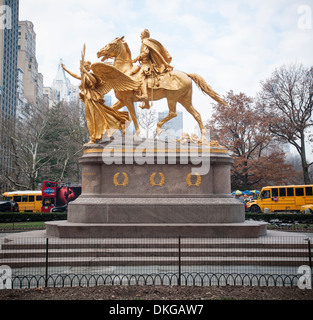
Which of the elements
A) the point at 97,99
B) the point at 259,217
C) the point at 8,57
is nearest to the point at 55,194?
the point at 259,217

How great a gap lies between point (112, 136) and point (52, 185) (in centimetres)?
2269

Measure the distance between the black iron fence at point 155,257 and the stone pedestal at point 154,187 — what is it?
1.20 meters

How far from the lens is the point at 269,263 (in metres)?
8.38

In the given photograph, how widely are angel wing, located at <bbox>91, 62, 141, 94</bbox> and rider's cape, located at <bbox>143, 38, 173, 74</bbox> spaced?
1.12 m

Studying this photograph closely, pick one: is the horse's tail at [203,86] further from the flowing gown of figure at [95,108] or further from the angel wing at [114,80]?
the flowing gown of figure at [95,108]

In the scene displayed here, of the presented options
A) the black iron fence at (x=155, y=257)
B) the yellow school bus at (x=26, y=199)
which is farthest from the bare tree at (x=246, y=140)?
the black iron fence at (x=155, y=257)

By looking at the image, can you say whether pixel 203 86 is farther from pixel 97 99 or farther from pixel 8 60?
pixel 8 60

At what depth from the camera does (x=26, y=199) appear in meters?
33.9

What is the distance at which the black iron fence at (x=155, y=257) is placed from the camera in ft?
25.6

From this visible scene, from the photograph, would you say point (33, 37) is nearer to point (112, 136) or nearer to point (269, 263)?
point (112, 136)

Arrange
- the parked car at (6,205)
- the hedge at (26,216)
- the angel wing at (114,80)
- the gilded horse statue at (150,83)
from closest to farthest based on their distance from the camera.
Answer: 1. the angel wing at (114,80)
2. the gilded horse statue at (150,83)
3. the hedge at (26,216)
4. the parked car at (6,205)

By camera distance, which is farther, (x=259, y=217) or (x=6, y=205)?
(x=6, y=205)

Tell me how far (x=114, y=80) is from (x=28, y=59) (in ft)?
333

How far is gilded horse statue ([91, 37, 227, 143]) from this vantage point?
42.3 ft
